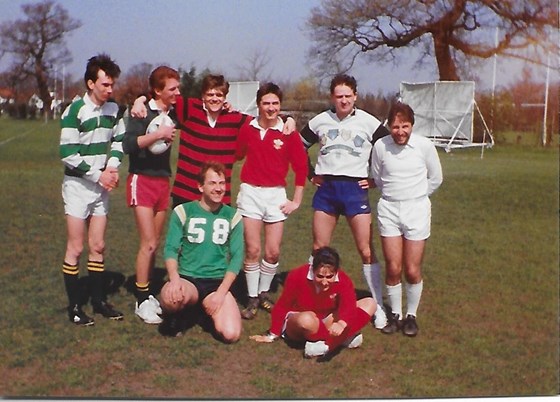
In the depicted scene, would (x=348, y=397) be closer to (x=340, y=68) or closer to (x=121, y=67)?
(x=340, y=68)

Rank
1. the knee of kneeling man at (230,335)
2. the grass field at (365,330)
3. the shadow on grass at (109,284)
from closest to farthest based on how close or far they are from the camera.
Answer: the grass field at (365,330)
the knee of kneeling man at (230,335)
the shadow on grass at (109,284)

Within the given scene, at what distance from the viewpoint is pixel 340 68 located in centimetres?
314

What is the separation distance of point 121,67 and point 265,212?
84 cm

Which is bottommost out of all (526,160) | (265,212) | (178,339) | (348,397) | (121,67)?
(348,397)

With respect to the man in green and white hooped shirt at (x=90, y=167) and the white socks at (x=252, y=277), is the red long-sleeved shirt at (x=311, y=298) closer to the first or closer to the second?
the white socks at (x=252, y=277)

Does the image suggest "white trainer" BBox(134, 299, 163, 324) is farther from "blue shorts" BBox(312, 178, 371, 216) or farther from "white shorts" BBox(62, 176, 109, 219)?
"blue shorts" BBox(312, 178, 371, 216)

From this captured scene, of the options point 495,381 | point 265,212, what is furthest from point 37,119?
point 495,381

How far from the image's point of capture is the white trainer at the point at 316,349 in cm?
299

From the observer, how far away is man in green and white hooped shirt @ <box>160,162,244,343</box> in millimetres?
3000

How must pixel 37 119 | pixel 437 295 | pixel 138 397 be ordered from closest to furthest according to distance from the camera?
pixel 138 397
pixel 37 119
pixel 437 295

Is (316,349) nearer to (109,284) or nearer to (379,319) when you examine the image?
(379,319)

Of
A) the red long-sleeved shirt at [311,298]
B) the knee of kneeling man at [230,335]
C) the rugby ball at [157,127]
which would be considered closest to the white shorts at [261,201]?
the red long-sleeved shirt at [311,298]

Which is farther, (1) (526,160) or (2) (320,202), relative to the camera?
(1) (526,160)

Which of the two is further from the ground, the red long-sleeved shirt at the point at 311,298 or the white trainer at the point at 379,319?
the red long-sleeved shirt at the point at 311,298
